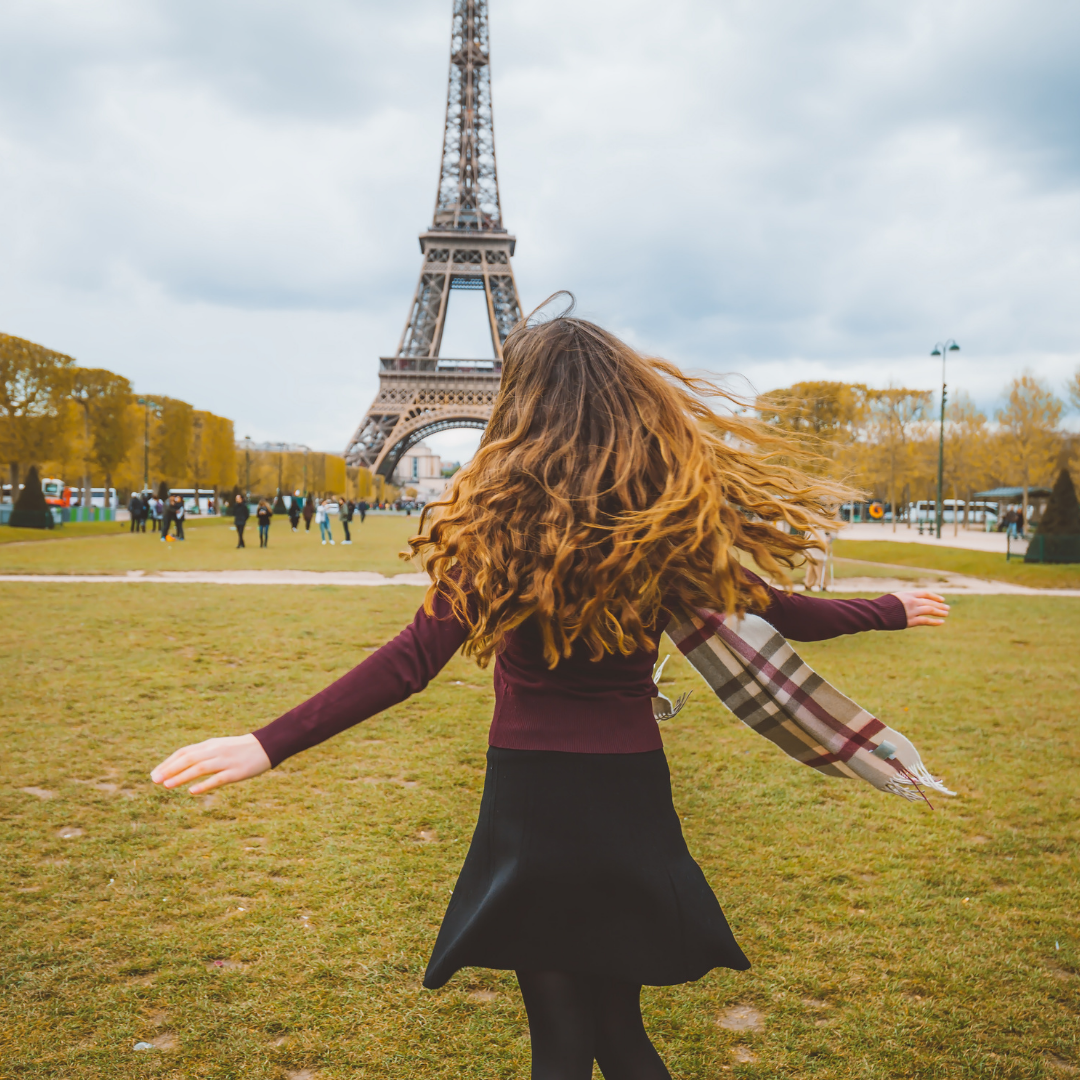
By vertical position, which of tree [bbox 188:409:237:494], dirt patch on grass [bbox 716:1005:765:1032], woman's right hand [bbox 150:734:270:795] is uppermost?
tree [bbox 188:409:237:494]

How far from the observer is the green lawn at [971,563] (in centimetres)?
1755

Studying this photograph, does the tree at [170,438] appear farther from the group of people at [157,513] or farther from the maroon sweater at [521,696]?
the maroon sweater at [521,696]

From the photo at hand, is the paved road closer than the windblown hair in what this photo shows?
No

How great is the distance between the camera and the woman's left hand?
207 cm

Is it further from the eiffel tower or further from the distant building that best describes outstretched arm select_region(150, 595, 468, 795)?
the distant building

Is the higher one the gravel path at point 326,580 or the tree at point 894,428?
the tree at point 894,428

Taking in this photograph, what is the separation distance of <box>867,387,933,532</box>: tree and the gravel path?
3074 cm

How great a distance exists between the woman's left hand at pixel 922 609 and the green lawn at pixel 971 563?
1722 cm

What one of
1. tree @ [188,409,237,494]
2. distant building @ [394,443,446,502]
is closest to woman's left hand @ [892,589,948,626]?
tree @ [188,409,237,494]

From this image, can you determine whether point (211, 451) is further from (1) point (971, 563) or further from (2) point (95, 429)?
(1) point (971, 563)

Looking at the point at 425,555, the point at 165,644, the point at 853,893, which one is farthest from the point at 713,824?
the point at 165,644

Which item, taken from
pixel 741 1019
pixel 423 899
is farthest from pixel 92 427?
pixel 741 1019

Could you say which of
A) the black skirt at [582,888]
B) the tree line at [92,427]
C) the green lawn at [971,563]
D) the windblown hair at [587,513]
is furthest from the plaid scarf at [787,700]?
the tree line at [92,427]

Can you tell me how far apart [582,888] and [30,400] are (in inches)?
1440
